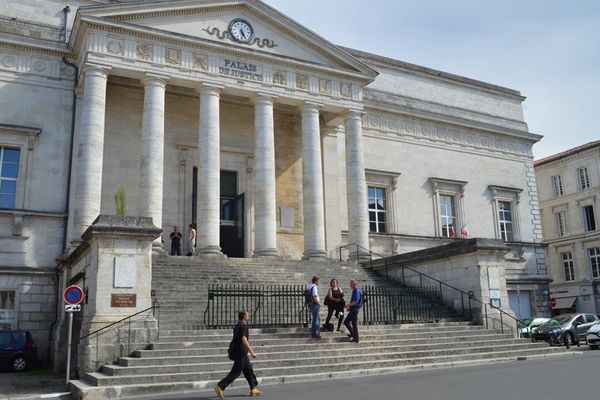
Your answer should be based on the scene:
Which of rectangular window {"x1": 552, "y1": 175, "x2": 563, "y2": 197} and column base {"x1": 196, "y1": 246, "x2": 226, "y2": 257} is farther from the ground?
rectangular window {"x1": 552, "y1": 175, "x2": 563, "y2": 197}

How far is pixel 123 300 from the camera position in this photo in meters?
13.2

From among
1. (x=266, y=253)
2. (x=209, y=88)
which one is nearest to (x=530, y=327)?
(x=266, y=253)

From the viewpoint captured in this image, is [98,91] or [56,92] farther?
[56,92]

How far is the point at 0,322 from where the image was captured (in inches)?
788

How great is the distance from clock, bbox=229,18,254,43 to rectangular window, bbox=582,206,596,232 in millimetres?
33123

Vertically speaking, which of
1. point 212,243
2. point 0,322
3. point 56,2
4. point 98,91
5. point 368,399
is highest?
point 56,2

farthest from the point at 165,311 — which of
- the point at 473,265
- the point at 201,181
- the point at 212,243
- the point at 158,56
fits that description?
the point at 158,56

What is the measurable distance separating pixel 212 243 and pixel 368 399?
43.3 ft

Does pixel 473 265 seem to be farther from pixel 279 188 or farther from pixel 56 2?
pixel 56 2

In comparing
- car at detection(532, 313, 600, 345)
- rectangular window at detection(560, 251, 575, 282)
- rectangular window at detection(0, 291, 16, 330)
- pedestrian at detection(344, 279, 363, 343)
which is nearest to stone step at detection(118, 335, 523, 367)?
pedestrian at detection(344, 279, 363, 343)

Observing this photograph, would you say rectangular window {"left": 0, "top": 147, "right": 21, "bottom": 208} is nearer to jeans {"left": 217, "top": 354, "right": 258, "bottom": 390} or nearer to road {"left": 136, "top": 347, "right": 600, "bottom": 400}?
road {"left": 136, "top": 347, "right": 600, "bottom": 400}

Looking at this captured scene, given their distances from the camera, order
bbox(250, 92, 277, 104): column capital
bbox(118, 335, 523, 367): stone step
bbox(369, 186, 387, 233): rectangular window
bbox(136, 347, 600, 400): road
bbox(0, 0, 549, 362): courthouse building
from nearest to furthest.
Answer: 1. bbox(136, 347, 600, 400): road
2. bbox(118, 335, 523, 367): stone step
3. bbox(0, 0, 549, 362): courthouse building
4. bbox(250, 92, 277, 104): column capital
5. bbox(369, 186, 387, 233): rectangular window

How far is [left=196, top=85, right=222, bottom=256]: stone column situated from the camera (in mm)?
21750

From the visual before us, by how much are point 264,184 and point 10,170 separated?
9473mm
